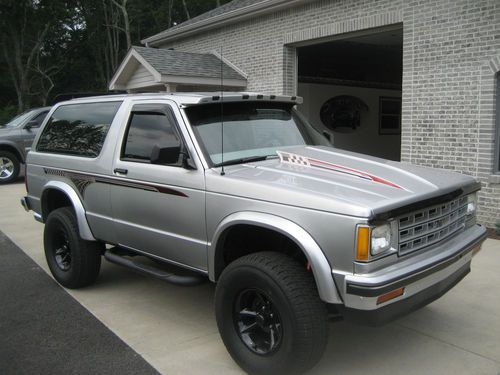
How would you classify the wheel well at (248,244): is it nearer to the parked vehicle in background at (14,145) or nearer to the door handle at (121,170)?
the door handle at (121,170)

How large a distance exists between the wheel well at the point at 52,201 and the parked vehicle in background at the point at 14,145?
8.67 m

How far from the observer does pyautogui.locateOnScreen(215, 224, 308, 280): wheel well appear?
11.4 ft

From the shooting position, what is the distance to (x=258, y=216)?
324 cm

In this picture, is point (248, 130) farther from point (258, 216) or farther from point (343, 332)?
point (343, 332)

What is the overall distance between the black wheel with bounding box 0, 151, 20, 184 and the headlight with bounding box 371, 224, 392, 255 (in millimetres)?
12863

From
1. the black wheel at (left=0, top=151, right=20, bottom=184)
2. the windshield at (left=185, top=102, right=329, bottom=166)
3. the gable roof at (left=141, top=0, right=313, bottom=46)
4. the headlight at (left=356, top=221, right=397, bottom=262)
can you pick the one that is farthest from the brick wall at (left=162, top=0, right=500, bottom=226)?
the black wheel at (left=0, top=151, right=20, bottom=184)

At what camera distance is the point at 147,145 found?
427 cm

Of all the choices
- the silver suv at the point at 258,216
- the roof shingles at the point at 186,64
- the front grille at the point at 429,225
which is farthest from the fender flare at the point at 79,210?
the roof shingles at the point at 186,64

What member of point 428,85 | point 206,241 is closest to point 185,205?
→ point 206,241

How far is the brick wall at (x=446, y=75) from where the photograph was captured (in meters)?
7.32

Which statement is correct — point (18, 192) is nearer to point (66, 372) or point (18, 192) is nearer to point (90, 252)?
point (90, 252)

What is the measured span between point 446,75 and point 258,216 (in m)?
5.77

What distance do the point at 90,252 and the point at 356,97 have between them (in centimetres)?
1284

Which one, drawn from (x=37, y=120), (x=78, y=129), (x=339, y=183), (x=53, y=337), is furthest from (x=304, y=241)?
(x=37, y=120)
